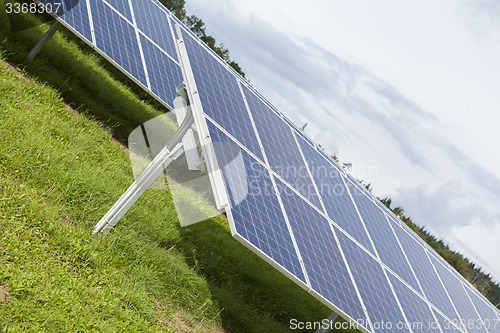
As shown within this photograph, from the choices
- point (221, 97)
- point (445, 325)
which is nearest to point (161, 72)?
point (221, 97)

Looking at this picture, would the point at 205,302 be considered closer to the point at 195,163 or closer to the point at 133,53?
the point at 195,163

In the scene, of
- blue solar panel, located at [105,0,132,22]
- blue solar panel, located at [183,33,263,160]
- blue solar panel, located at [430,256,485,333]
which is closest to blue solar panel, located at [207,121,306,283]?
blue solar panel, located at [183,33,263,160]

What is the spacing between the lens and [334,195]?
9977 millimetres

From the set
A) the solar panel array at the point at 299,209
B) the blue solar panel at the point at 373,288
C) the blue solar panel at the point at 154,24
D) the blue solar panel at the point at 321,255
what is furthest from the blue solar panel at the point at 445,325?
the blue solar panel at the point at 154,24

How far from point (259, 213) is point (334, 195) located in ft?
12.9

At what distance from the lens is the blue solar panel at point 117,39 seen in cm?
1136

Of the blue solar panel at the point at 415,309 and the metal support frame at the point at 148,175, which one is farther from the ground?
the blue solar panel at the point at 415,309

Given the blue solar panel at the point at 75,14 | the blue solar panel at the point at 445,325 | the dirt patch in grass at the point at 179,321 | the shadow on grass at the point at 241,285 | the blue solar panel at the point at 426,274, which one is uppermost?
the blue solar panel at the point at 426,274

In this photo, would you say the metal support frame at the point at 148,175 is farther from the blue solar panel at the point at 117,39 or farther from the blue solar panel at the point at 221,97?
the blue solar panel at the point at 117,39

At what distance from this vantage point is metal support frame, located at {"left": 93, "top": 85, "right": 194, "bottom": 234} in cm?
734

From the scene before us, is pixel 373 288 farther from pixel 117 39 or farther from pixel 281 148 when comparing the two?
pixel 117 39

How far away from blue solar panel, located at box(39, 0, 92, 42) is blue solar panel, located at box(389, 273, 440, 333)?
30.0 ft

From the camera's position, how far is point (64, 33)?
16.1 meters

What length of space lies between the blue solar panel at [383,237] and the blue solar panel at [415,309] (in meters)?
0.41
